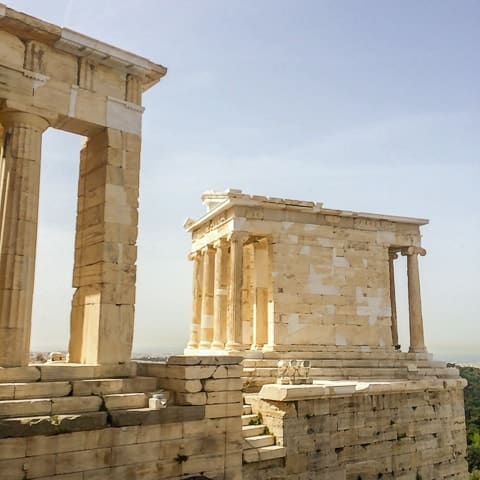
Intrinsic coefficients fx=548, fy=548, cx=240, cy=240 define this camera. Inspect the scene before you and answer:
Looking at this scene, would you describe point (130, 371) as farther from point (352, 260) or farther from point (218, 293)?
point (352, 260)

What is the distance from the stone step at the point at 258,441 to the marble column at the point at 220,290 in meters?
8.16

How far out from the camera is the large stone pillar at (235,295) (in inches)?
749

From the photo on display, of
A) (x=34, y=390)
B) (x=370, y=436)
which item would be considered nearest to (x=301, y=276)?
(x=370, y=436)

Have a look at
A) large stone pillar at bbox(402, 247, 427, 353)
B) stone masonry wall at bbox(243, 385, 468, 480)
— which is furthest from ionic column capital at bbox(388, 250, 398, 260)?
stone masonry wall at bbox(243, 385, 468, 480)

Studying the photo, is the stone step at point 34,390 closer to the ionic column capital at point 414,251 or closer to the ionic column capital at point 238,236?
the ionic column capital at point 238,236

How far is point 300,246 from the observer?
2019cm

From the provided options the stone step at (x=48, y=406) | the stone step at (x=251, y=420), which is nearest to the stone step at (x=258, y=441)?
the stone step at (x=251, y=420)

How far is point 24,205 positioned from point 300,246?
11.9 metres

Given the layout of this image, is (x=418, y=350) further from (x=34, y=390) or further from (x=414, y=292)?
(x=34, y=390)

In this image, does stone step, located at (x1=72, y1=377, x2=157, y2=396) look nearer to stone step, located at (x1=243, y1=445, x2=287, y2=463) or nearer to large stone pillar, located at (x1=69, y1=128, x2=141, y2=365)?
large stone pillar, located at (x1=69, y1=128, x2=141, y2=365)

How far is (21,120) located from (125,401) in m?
5.51

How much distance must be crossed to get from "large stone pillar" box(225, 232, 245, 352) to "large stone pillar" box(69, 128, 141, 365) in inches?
328

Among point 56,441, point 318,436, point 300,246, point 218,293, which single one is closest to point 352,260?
point 300,246

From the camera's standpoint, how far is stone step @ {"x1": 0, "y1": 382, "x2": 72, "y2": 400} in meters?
8.85
